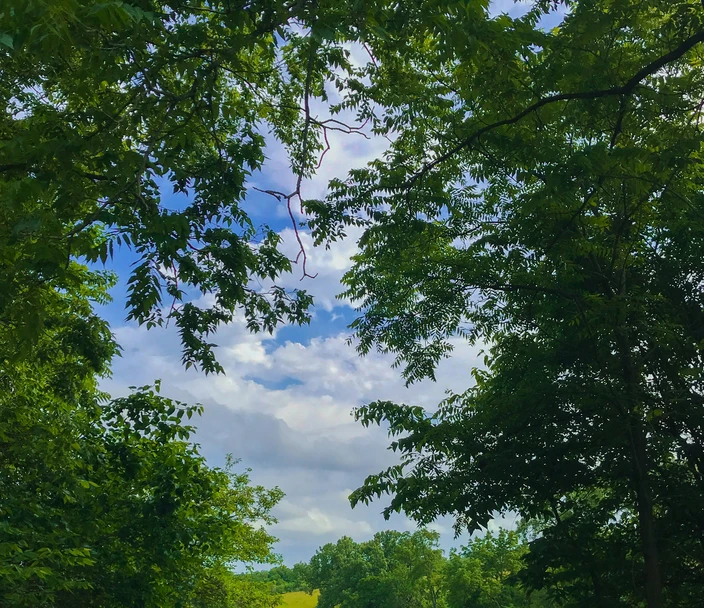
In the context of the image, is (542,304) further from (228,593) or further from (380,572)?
(380,572)

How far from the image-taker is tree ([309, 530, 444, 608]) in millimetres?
52656

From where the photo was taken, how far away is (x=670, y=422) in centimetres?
1061

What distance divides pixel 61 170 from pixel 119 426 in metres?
6.53

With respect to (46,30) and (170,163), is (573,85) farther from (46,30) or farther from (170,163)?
(46,30)

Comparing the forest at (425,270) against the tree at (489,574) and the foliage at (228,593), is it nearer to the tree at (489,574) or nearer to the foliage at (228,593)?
the foliage at (228,593)

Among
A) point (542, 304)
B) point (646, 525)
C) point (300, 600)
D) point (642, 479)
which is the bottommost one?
point (300, 600)

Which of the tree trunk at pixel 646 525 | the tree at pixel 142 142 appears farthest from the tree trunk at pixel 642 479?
the tree at pixel 142 142

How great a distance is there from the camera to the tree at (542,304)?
27.0 feet

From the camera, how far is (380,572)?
69250 mm

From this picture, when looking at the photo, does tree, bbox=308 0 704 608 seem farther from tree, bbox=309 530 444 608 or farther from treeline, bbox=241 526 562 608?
tree, bbox=309 530 444 608

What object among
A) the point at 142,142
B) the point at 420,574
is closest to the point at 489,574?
the point at 420,574

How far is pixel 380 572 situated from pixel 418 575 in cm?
1888

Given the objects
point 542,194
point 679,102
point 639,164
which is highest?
point 679,102

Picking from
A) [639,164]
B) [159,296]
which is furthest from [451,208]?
[159,296]
